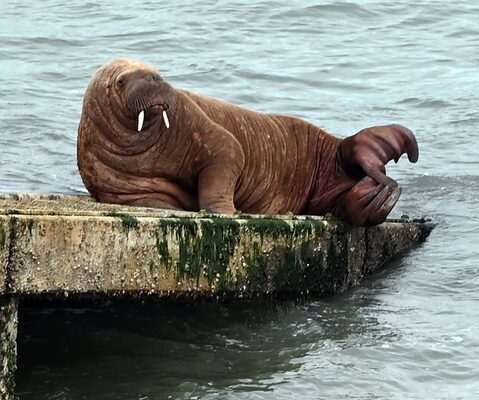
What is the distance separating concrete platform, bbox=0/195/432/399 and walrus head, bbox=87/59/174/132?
563mm

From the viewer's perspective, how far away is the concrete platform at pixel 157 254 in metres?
5.24

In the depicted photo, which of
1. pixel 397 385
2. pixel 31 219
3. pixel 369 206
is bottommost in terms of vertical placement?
pixel 397 385

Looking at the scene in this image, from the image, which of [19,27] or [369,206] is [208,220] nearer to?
[369,206]

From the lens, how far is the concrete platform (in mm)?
5238

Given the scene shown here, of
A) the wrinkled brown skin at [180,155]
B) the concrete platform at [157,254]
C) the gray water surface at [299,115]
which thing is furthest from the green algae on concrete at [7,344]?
the wrinkled brown skin at [180,155]

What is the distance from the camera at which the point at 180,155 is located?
295 inches

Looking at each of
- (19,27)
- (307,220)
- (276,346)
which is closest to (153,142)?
(307,220)

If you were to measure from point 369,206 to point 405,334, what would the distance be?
3.33 ft

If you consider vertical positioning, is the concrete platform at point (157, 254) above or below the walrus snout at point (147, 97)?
below

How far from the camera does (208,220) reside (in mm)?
6020

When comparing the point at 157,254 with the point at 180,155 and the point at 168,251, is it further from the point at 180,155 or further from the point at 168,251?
the point at 180,155

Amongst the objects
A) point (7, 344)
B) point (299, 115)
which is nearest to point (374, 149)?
point (7, 344)

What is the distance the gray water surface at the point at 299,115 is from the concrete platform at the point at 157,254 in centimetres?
32

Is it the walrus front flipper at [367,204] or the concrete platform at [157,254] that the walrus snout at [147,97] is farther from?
the walrus front flipper at [367,204]
